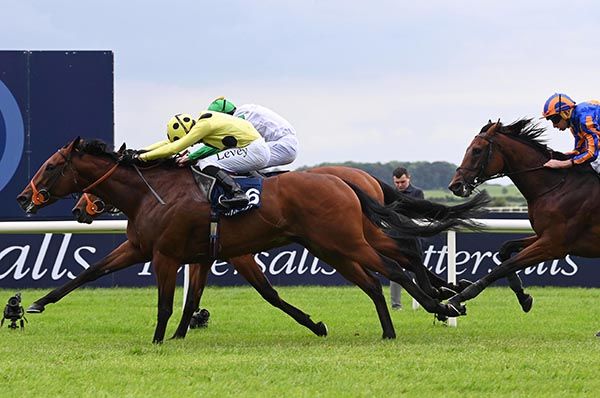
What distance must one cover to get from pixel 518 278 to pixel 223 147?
259 centimetres

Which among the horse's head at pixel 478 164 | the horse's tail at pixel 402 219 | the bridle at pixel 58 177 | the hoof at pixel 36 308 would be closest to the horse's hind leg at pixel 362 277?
the horse's tail at pixel 402 219

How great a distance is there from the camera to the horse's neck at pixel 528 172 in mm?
9164

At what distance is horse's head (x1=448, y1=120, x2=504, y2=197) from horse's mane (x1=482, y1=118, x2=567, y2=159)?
5.0 inches

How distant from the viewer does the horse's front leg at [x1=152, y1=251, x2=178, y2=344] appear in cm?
839

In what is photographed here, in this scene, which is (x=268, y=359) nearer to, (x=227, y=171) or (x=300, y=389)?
(x=300, y=389)

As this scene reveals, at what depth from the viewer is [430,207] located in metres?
9.49

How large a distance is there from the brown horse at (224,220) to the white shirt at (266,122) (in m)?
1.13

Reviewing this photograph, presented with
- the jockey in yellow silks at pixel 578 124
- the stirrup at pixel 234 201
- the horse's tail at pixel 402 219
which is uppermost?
the jockey in yellow silks at pixel 578 124

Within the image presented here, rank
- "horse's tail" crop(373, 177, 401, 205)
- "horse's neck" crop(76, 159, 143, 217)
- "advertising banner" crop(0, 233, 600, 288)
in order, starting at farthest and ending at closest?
"advertising banner" crop(0, 233, 600, 288) → "horse's tail" crop(373, 177, 401, 205) → "horse's neck" crop(76, 159, 143, 217)

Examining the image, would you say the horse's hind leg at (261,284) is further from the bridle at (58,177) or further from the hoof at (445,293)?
the bridle at (58,177)

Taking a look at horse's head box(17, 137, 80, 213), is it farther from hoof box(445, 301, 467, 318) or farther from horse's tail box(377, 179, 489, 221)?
hoof box(445, 301, 467, 318)

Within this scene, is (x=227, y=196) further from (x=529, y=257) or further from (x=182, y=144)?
(x=529, y=257)

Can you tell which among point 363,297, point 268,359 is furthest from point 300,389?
point 363,297

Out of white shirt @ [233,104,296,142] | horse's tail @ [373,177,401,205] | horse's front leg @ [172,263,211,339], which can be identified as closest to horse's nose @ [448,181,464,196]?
horse's tail @ [373,177,401,205]
